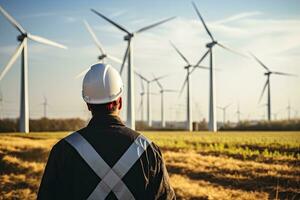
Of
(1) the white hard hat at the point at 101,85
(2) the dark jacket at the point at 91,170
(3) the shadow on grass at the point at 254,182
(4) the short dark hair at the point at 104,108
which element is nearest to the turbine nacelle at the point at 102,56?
(3) the shadow on grass at the point at 254,182

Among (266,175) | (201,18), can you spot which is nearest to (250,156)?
(266,175)

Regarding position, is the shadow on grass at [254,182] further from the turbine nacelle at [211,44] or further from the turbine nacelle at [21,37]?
the turbine nacelle at [211,44]

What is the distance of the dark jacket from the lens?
11.6 ft

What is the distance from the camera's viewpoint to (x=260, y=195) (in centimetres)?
1220

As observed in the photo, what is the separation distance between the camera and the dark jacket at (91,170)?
11.6 feet

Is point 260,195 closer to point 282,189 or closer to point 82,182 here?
point 282,189

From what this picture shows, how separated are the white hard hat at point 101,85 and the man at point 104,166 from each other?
22 cm

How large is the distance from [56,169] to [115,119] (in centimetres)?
66

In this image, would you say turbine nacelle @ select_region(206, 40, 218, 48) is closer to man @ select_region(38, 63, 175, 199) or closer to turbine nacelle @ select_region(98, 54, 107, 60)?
turbine nacelle @ select_region(98, 54, 107, 60)

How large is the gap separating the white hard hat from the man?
0.71ft

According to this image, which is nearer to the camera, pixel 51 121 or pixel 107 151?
pixel 107 151

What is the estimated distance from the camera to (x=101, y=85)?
3.83 m

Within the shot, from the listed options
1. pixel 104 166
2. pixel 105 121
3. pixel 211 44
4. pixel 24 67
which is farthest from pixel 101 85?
pixel 211 44

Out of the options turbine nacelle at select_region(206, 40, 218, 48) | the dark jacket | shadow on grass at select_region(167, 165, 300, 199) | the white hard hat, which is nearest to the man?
the dark jacket
